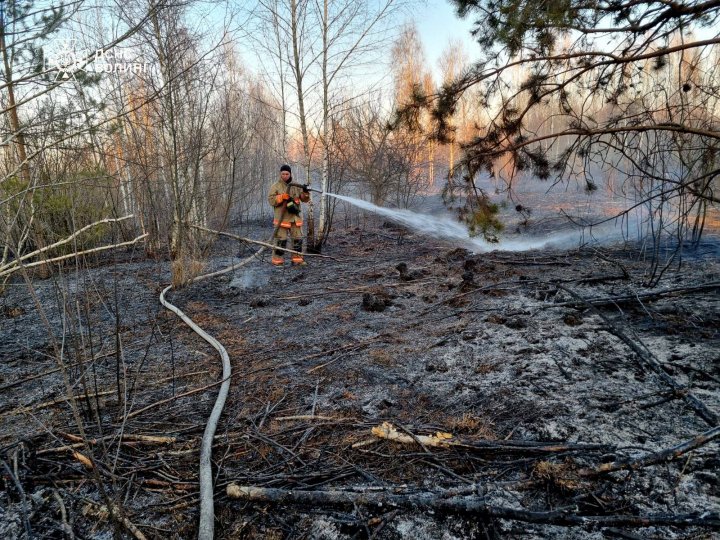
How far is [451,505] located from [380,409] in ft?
3.44

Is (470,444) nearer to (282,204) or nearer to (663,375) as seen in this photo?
(663,375)

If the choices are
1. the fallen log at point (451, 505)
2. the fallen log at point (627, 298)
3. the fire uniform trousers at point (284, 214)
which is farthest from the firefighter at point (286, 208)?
the fallen log at point (451, 505)

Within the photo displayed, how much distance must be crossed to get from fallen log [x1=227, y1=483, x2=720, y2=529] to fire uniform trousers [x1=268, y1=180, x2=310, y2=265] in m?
6.38

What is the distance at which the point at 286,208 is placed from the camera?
26.7 ft

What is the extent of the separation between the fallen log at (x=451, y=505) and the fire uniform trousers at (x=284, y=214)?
6.38 meters

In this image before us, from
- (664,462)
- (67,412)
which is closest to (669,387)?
(664,462)

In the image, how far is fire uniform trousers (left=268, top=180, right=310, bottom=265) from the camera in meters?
8.09

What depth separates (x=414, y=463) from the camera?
2.30m

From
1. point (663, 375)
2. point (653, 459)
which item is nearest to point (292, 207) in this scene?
point (663, 375)

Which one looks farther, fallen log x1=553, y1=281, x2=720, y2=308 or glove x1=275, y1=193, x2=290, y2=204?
glove x1=275, y1=193, x2=290, y2=204

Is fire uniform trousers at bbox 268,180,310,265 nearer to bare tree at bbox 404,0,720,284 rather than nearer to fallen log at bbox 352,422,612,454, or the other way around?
bare tree at bbox 404,0,720,284

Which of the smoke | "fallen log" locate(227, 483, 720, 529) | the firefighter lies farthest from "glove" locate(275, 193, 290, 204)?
"fallen log" locate(227, 483, 720, 529)

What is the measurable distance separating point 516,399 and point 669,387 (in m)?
1.06

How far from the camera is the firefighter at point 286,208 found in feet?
26.3
